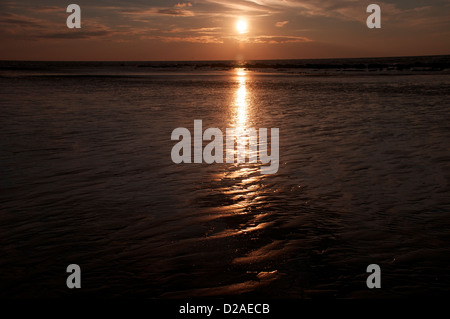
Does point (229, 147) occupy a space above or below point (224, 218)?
above

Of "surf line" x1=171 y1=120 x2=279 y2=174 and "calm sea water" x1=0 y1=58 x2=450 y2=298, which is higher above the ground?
"surf line" x1=171 y1=120 x2=279 y2=174

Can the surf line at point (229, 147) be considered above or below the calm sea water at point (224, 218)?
above

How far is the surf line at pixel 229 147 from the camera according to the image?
32.1 ft

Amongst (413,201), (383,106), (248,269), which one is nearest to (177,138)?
(413,201)

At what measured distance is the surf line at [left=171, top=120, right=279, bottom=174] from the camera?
977 centimetres

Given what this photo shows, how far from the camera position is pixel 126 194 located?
23.7ft

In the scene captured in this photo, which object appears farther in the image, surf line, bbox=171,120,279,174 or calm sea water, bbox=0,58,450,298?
surf line, bbox=171,120,279,174

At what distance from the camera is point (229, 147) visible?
1136cm

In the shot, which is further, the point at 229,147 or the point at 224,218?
the point at 229,147

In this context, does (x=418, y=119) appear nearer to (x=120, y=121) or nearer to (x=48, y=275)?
(x=120, y=121)

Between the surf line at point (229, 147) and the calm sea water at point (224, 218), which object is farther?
the surf line at point (229, 147)
